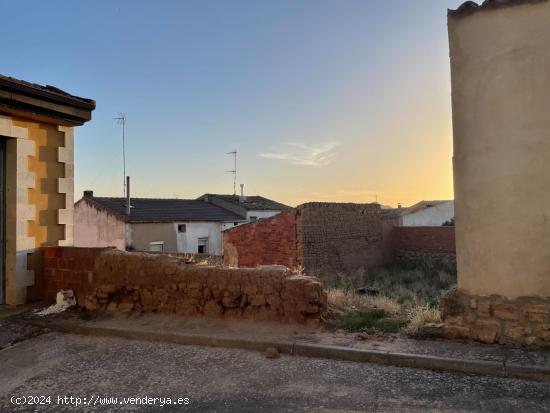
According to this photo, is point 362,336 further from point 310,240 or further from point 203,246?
point 203,246

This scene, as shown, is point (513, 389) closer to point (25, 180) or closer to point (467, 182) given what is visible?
point (467, 182)

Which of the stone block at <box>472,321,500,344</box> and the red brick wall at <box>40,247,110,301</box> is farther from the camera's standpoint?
the red brick wall at <box>40,247,110,301</box>

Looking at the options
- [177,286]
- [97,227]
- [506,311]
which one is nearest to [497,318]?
[506,311]

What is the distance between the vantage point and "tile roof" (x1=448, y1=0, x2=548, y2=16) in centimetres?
453

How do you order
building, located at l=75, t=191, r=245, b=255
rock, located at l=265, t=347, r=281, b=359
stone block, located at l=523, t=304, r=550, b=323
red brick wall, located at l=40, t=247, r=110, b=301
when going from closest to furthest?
stone block, located at l=523, t=304, r=550, b=323, rock, located at l=265, t=347, r=281, b=359, red brick wall, located at l=40, t=247, r=110, b=301, building, located at l=75, t=191, r=245, b=255

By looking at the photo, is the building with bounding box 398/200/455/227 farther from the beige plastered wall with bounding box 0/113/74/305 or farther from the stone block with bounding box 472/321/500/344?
the stone block with bounding box 472/321/500/344

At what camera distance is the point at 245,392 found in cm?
381

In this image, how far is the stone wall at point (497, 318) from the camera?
4398 mm

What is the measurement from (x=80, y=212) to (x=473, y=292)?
28.9m

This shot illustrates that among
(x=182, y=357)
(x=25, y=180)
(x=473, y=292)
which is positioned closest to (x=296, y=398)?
(x=182, y=357)

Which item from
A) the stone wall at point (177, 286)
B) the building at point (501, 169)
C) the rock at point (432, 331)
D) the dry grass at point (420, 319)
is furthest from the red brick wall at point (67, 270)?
the building at point (501, 169)

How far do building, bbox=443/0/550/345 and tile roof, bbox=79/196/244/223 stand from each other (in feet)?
79.4

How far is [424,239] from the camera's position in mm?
21016

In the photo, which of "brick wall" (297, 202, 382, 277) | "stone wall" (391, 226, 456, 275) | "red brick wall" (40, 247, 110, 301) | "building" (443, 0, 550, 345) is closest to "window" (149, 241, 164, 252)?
"brick wall" (297, 202, 382, 277)
